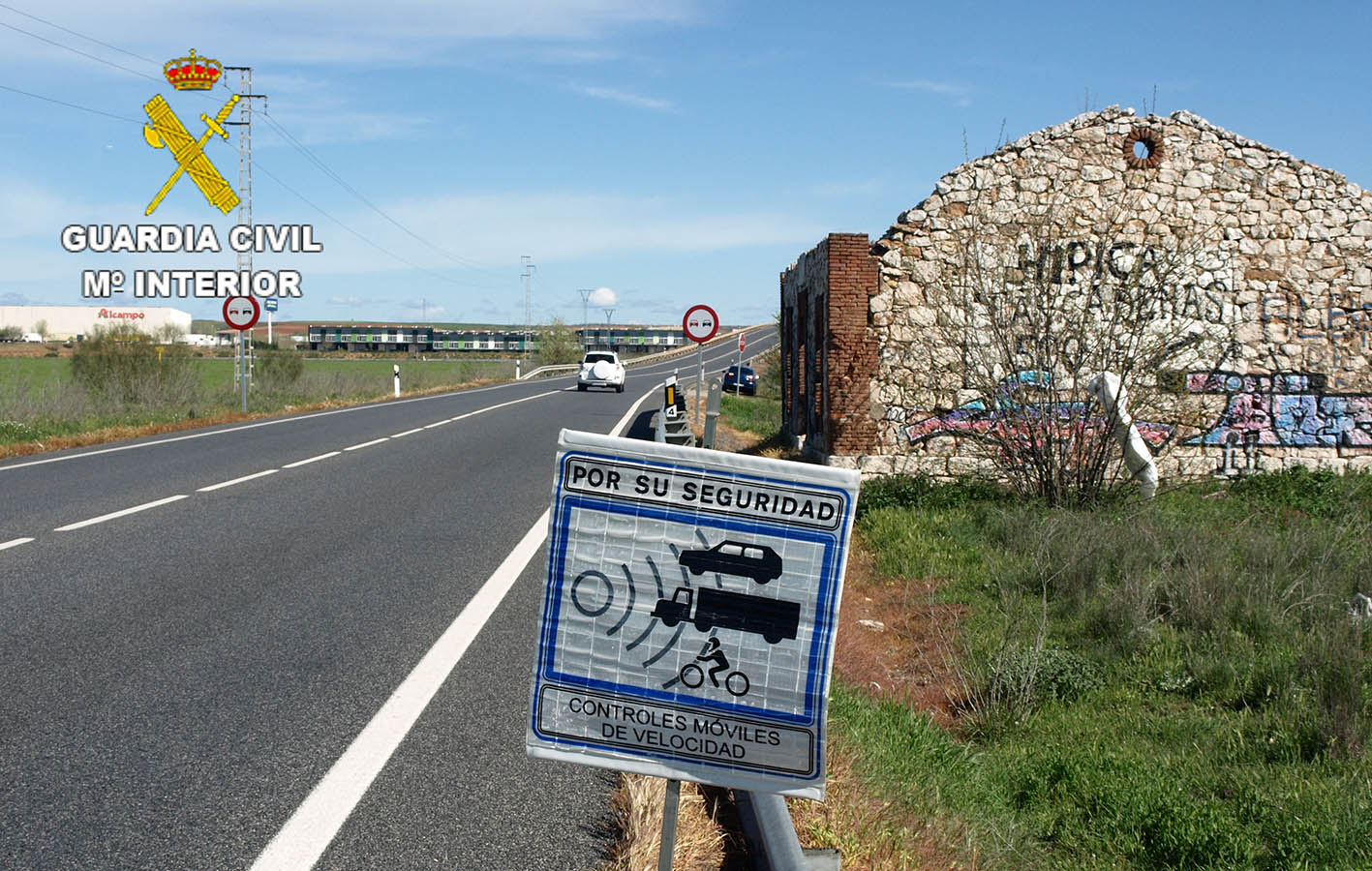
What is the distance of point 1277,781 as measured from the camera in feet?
18.3

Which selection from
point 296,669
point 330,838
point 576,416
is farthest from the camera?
point 576,416

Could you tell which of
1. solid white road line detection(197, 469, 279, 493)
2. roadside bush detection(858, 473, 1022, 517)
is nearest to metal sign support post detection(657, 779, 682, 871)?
roadside bush detection(858, 473, 1022, 517)

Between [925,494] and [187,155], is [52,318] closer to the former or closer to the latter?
[187,155]

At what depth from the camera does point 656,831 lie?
3805 mm

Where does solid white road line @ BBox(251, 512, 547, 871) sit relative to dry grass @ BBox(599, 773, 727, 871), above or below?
below

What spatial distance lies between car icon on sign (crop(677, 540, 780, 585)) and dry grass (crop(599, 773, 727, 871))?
3.60ft

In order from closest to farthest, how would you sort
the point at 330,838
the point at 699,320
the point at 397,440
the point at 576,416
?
the point at 330,838 → the point at 699,320 → the point at 397,440 → the point at 576,416

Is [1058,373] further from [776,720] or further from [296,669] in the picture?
[776,720]

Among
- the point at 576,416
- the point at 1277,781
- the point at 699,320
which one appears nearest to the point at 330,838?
the point at 1277,781

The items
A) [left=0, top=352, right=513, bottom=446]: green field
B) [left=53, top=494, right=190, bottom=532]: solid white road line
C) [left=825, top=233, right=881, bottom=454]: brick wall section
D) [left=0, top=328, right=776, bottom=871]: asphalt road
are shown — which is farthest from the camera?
[left=0, top=352, right=513, bottom=446]: green field

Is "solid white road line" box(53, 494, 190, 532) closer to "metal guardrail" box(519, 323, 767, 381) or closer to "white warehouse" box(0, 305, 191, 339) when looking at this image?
"metal guardrail" box(519, 323, 767, 381)

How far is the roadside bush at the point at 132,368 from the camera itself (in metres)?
30.4

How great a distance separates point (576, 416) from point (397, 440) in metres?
9.64

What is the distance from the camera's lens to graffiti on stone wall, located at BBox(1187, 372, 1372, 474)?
49.4 feet
